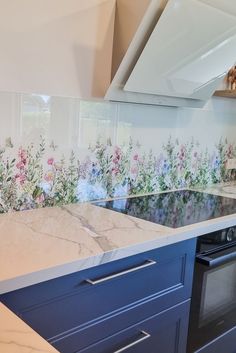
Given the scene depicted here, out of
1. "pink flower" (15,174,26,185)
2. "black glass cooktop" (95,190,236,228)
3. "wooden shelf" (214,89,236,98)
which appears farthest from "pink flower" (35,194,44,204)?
"wooden shelf" (214,89,236,98)

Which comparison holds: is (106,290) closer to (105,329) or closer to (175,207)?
(105,329)

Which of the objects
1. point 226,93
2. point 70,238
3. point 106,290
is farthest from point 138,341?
point 226,93

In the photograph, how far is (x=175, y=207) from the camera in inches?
75.1

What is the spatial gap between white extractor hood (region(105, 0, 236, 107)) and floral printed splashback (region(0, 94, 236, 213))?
0.20 meters

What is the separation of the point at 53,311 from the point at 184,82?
1227 mm

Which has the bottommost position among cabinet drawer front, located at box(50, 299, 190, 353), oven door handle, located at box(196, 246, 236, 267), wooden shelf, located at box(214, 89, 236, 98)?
cabinet drawer front, located at box(50, 299, 190, 353)

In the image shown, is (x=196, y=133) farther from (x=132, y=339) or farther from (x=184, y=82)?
(x=132, y=339)

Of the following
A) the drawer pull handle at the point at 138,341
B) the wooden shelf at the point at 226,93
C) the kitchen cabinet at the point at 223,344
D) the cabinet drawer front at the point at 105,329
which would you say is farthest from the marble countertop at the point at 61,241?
the wooden shelf at the point at 226,93

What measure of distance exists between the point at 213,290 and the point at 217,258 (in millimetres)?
180

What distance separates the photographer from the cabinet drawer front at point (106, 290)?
3.57ft

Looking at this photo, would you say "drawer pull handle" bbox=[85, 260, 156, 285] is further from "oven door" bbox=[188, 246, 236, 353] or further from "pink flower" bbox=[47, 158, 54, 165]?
"pink flower" bbox=[47, 158, 54, 165]

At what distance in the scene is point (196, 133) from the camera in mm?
2387

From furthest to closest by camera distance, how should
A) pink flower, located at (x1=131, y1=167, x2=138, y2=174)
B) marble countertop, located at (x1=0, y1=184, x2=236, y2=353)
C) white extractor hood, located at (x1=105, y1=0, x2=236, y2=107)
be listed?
pink flower, located at (x1=131, y1=167, x2=138, y2=174) < white extractor hood, located at (x1=105, y1=0, x2=236, y2=107) < marble countertop, located at (x1=0, y1=184, x2=236, y2=353)

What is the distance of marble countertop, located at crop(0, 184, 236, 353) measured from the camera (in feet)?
2.62
